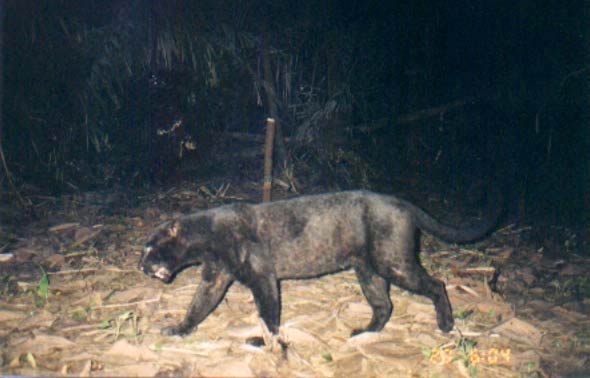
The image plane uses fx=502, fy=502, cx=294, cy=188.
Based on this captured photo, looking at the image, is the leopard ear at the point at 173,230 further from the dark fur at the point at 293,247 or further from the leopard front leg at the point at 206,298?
the leopard front leg at the point at 206,298

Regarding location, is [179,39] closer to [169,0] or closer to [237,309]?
[169,0]

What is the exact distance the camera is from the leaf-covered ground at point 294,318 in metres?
4.58

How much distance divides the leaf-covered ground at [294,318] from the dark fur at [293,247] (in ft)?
1.08

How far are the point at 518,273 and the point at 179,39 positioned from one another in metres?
7.48

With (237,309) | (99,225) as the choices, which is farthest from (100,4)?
(237,309)

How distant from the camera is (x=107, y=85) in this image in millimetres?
10359

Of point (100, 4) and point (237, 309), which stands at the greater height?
point (100, 4)

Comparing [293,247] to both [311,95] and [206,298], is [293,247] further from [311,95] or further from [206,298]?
[311,95]

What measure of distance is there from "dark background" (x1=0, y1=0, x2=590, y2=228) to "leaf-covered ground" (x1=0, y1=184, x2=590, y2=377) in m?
2.76

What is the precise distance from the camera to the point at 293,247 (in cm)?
537

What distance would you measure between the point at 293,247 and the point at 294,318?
845 mm
